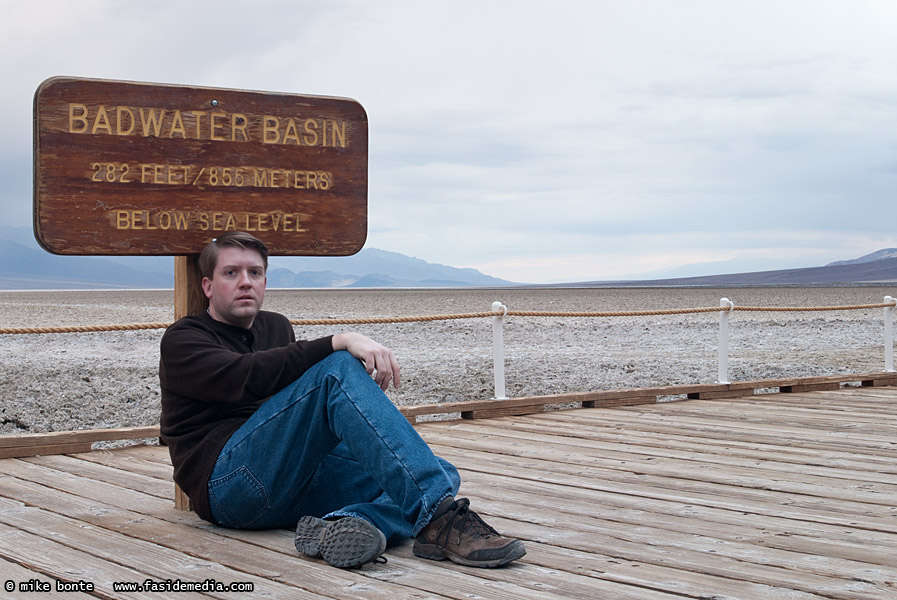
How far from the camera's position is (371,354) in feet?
8.72

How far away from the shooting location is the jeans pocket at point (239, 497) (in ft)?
9.31

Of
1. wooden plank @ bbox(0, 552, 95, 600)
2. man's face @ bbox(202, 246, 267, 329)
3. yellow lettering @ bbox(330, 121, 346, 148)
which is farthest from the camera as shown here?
yellow lettering @ bbox(330, 121, 346, 148)

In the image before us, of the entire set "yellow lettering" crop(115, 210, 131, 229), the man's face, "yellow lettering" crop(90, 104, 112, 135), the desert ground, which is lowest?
the desert ground

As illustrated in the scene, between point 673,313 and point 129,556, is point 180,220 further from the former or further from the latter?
point 673,313

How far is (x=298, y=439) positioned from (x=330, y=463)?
0.98 feet

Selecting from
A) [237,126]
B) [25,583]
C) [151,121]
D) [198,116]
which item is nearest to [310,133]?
[237,126]

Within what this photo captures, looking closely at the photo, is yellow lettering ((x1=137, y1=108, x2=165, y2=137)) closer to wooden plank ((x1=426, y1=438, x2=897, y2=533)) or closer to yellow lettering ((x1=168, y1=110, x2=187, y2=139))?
yellow lettering ((x1=168, y1=110, x2=187, y2=139))

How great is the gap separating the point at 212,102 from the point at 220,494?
144cm

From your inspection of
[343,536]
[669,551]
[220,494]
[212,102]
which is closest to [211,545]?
[220,494]

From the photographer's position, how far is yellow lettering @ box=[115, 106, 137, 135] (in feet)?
11.0

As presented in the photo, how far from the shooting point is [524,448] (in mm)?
4844

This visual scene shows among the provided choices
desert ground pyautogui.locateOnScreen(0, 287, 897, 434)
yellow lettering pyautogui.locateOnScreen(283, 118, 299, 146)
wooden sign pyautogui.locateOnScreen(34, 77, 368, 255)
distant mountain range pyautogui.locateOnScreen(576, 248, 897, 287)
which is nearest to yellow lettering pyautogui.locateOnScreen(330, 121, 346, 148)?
wooden sign pyautogui.locateOnScreen(34, 77, 368, 255)

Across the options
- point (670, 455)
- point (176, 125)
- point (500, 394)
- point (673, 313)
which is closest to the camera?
point (176, 125)

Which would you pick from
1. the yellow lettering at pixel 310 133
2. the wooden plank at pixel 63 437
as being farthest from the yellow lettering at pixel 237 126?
the wooden plank at pixel 63 437
